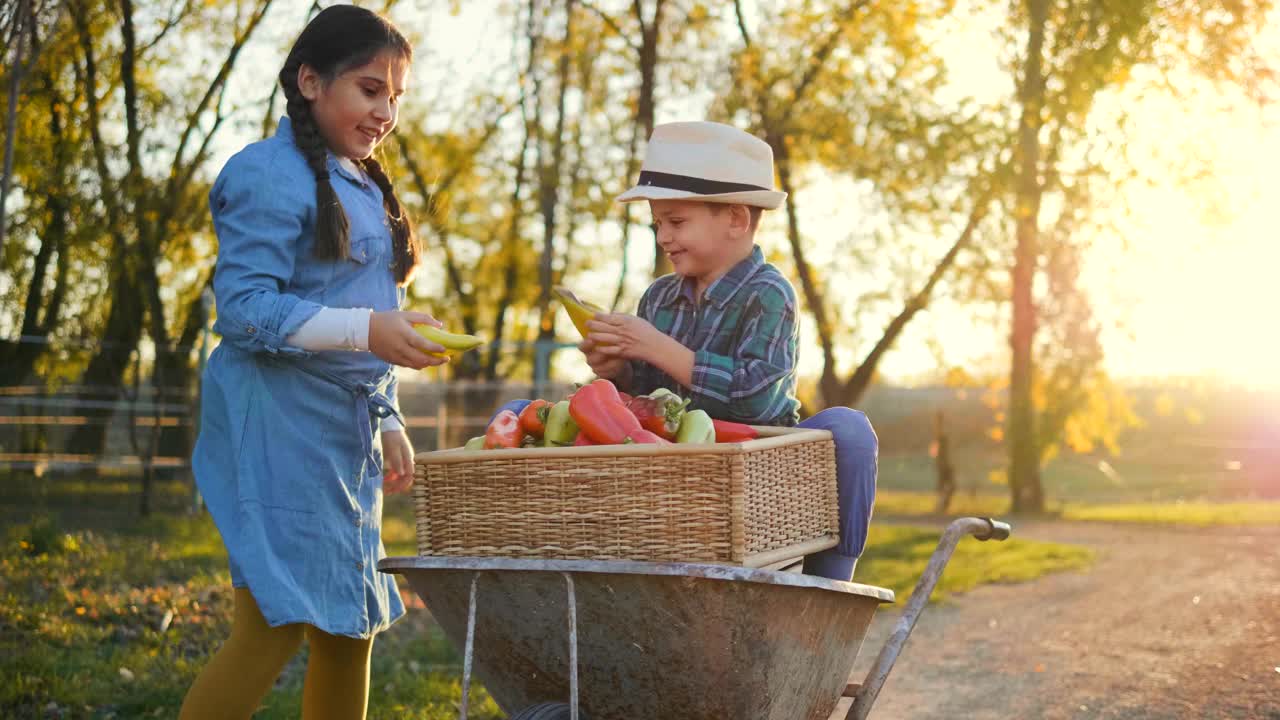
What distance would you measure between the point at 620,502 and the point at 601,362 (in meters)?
0.65

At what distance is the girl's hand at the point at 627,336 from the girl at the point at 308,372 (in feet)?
1.47

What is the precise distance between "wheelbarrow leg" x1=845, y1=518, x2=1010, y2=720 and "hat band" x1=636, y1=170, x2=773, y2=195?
978 millimetres

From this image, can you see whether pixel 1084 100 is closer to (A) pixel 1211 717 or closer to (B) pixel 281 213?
(A) pixel 1211 717

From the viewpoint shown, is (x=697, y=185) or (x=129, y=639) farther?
(x=129, y=639)

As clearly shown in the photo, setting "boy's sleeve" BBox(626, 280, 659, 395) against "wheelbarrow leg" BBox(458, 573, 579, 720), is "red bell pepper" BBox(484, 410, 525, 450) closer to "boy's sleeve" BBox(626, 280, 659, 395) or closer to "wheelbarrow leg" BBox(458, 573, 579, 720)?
"wheelbarrow leg" BBox(458, 573, 579, 720)

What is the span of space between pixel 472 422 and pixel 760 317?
12.8m

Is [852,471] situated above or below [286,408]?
below

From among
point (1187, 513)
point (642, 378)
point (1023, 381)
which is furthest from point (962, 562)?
point (642, 378)

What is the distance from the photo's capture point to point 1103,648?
22.5 ft

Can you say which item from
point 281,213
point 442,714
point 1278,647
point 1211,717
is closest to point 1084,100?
point 1278,647

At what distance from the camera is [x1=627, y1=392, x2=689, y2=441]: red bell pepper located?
284 cm

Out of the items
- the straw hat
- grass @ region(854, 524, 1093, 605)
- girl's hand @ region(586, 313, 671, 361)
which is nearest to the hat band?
the straw hat

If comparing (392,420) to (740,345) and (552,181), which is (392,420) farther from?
(552,181)

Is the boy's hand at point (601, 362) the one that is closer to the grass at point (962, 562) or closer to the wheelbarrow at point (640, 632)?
the wheelbarrow at point (640, 632)
